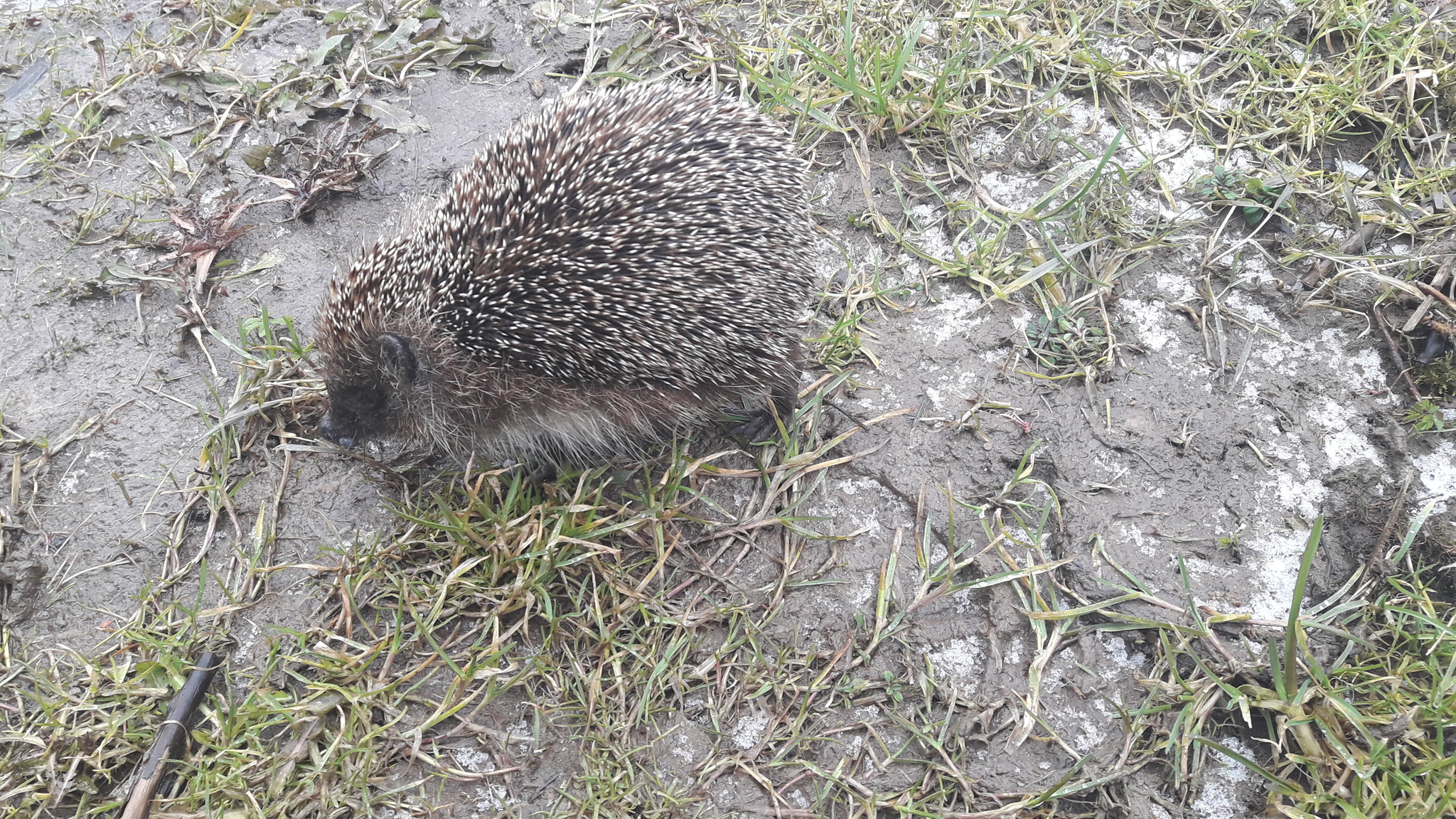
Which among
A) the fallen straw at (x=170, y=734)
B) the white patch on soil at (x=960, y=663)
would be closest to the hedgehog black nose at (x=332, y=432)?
the fallen straw at (x=170, y=734)

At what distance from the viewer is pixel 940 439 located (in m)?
4.44

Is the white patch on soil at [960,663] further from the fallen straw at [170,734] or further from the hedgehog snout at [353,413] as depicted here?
the fallen straw at [170,734]

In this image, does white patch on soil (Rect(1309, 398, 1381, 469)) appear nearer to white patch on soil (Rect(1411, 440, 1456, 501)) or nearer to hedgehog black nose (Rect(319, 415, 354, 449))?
white patch on soil (Rect(1411, 440, 1456, 501))

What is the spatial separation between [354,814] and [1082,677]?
3.21m

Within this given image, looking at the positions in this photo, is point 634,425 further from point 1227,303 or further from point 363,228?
point 1227,303

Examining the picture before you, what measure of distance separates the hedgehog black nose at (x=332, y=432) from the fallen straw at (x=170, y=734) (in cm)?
110

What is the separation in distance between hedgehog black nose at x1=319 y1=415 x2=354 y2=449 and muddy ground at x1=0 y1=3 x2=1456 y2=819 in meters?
0.21

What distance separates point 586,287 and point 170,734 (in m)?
2.61

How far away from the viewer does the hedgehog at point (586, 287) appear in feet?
12.2

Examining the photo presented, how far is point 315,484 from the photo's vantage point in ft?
14.2

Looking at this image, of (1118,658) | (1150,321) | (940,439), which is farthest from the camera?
(1150,321)

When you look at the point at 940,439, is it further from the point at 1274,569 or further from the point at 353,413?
the point at 353,413

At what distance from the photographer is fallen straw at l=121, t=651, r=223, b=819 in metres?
3.42

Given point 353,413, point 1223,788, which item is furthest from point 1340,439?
point 353,413
